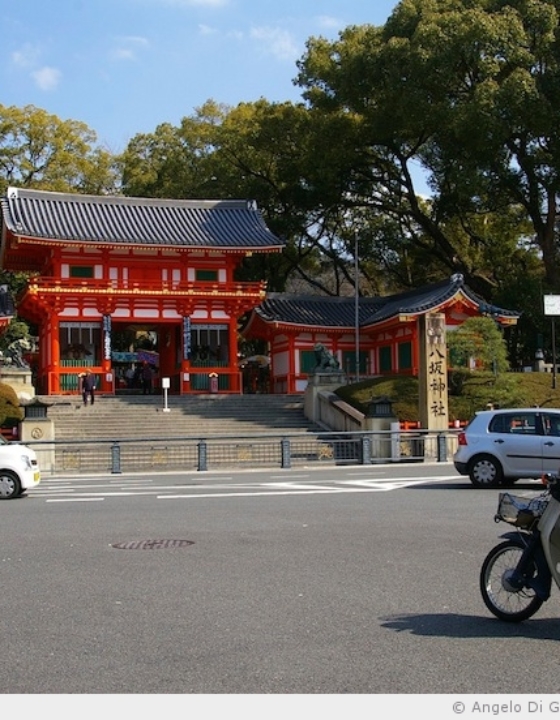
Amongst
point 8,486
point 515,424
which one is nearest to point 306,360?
point 515,424

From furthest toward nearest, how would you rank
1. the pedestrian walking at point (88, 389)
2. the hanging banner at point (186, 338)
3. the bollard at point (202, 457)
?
the hanging banner at point (186, 338) → the pedestrian walking at point (88, 389) → the bollard at point (202, 457)

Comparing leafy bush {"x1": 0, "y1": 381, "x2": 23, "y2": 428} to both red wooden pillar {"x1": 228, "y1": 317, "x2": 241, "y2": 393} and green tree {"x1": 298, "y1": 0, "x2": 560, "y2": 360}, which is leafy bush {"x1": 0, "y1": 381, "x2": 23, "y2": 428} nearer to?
red wooden pillar {"x1": 228, "y1": 317, "x2": 241, "y2": 393}

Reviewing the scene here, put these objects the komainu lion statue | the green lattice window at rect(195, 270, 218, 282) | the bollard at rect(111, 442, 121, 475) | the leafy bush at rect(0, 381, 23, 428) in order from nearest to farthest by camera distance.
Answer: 1. the bollard at rect(111, 442, 121, 475)
2. the leafy bush at rect(0, 381, 23, 428)
3. the komainu lion statue
4. the green lattice window at rect(195, 270, 218, 282)

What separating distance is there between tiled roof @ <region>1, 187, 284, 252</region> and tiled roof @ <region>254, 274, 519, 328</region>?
3.20m

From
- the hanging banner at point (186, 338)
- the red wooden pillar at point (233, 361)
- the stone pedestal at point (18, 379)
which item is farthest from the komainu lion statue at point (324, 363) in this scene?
the stone pedestal at point (18, 379)

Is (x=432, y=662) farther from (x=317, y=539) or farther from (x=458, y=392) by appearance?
(x=458, y=392)

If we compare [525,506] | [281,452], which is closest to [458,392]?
[281,452]

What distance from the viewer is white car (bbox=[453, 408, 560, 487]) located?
17.0m

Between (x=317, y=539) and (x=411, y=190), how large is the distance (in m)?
38.7

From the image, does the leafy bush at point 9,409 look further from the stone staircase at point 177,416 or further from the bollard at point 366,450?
the bollard at point 366,450

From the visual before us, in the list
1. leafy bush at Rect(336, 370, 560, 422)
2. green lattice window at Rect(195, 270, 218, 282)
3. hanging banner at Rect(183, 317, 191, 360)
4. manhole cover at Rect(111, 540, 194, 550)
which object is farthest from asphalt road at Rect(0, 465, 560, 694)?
green lattice window at Rect(195, 270, 218, 282)

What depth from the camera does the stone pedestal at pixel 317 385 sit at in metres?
35.6

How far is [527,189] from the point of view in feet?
142

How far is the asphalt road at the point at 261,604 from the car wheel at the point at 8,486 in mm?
2380
